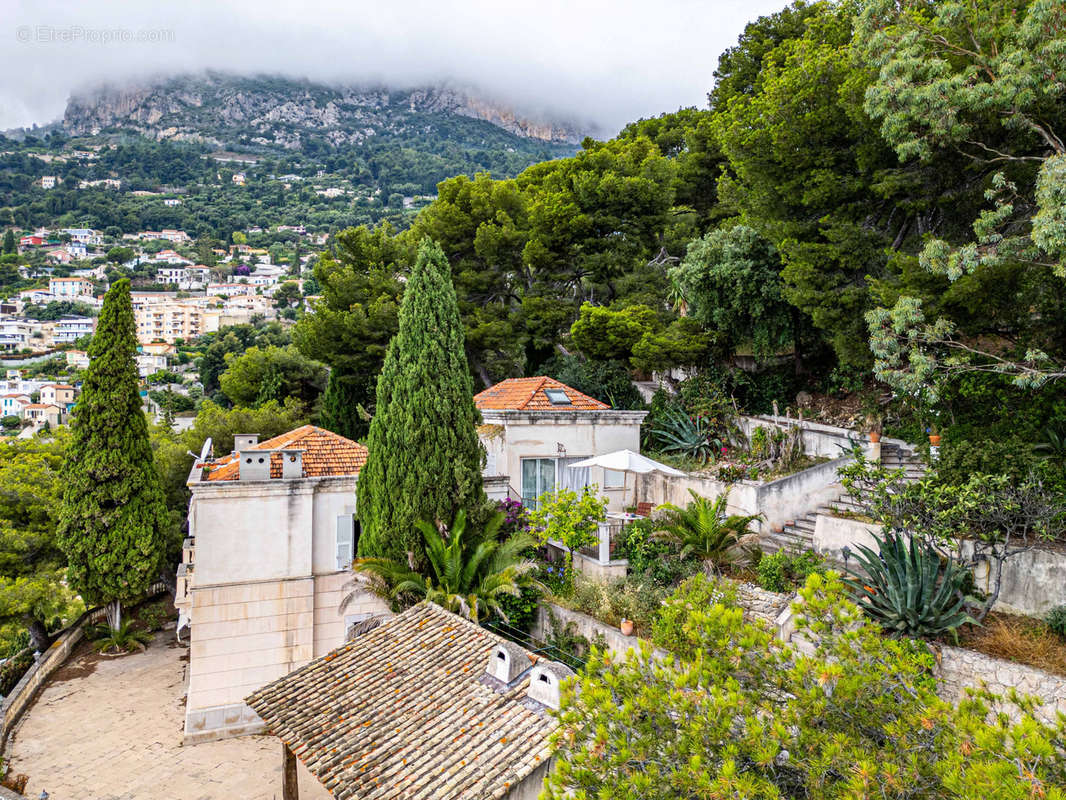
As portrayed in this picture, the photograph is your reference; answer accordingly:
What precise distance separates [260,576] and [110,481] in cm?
812

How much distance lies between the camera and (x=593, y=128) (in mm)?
189125

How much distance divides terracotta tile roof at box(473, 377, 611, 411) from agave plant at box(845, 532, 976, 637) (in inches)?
332

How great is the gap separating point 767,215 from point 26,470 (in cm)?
2490

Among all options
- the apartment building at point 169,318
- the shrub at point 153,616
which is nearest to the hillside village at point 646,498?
the shrub at point 153,616

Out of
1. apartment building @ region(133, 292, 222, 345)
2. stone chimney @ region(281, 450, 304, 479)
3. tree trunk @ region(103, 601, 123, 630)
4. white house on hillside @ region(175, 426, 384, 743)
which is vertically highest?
apartment building @ region(133, 292, 222, 345)

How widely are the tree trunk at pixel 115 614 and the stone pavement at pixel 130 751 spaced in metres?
2.01

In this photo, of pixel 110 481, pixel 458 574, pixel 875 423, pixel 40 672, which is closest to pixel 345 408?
pixel 110 481

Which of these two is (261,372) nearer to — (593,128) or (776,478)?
(776,478)

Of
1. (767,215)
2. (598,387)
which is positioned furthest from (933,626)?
(598,387)

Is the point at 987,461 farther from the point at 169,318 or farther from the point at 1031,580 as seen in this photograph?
the point at 169,318

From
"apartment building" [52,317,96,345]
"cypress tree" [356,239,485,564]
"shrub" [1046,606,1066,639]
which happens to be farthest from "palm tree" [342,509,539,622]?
"apartment building" [52,317,96,345]

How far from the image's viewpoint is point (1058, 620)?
8.77 metres

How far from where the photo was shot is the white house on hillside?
1404 cm

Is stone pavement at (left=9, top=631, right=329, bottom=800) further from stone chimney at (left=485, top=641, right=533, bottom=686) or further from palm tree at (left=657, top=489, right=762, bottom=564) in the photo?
palm tree at (left=657, top=489, right=762, bottom=564)
